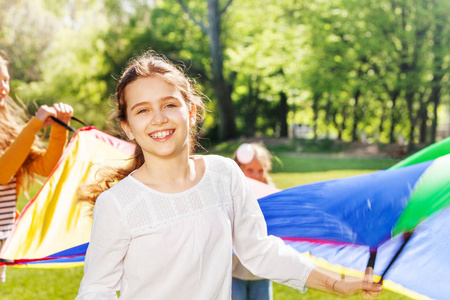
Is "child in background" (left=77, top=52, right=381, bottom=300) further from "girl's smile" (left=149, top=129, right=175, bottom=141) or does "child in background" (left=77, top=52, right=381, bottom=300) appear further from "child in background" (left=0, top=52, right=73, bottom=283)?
"child in background" (left=0, top=52, right=73, bottom=283)

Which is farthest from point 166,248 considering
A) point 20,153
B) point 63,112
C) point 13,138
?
point 13,138

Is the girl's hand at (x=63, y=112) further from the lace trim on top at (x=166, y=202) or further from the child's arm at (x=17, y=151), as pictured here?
the lace trim on top at (x=166, y=202)

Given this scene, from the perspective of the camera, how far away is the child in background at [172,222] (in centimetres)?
149

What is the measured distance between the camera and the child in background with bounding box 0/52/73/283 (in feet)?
8.42

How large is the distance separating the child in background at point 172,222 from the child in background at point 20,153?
42.6 inches

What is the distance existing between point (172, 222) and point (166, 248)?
87 millimetres

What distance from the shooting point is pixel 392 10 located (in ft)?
55.7

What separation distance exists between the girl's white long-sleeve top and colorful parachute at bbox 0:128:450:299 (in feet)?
1.22

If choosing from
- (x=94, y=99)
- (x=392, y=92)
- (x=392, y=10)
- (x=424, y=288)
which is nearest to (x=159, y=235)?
(x=424, y=288)

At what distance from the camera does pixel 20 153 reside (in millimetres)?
2537

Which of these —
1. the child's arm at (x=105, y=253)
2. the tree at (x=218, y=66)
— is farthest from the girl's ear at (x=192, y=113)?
the tree at (x=218, y=66)

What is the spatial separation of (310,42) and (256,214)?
17241 millimetres

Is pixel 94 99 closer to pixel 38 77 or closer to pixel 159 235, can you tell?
pixel 38 77

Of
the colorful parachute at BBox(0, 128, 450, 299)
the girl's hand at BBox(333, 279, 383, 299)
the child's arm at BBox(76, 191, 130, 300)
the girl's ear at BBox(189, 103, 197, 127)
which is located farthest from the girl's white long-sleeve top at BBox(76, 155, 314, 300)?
the colorful parachute at BBox(0, 128, 450, 299)
